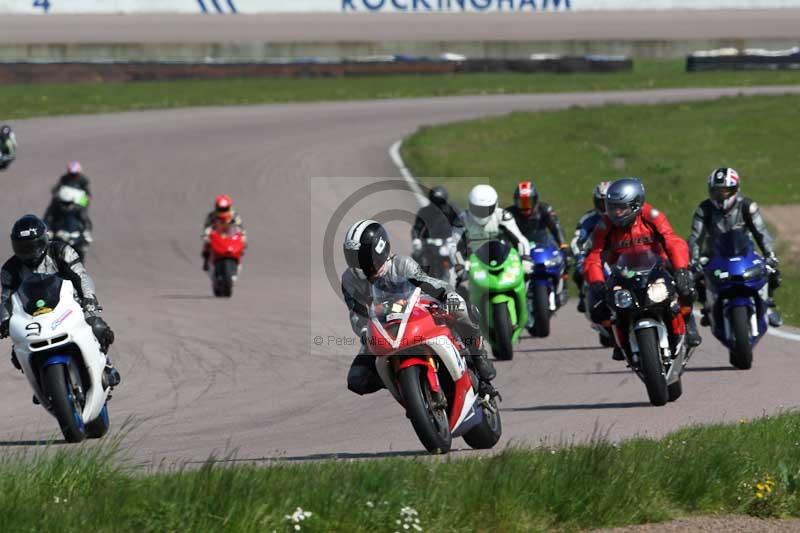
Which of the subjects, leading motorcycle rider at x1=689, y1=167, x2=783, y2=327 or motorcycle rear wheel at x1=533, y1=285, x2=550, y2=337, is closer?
leading motorcycle rider at x1=689, y1=167, x2=783, y2=327

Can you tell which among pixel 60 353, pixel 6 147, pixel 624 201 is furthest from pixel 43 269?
pixel 6 147

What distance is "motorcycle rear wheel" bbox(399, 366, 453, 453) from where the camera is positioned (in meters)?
8.66

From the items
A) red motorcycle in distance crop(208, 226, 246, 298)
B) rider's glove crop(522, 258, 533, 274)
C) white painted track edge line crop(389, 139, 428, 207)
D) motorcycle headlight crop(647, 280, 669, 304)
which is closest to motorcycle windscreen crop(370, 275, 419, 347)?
motorcycle headlight crop(647, 280, 669, 304)

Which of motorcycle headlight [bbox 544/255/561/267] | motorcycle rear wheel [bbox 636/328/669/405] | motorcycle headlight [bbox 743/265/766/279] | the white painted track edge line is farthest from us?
the white painted track edge line

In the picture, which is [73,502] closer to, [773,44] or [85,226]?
[85,226]

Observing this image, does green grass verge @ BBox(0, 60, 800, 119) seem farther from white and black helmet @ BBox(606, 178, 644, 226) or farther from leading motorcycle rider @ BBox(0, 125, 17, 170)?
white and black helmet @ BBox(606, 178, 644, 226)

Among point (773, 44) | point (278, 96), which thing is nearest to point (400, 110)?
point (278, 96)

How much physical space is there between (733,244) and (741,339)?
0.90m

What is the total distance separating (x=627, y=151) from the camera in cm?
3250

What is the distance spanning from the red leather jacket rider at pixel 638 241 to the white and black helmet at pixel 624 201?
0.08 meters

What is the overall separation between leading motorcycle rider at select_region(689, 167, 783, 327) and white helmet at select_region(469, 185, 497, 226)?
2.39 m

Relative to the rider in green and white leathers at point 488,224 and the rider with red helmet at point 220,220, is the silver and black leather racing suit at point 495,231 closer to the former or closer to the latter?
the rider in green and white leathers at point 488,224

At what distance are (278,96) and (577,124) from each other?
9.74 metres

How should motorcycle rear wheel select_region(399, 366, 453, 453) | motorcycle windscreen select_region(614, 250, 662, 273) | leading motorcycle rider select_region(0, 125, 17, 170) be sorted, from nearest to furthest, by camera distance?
motorcycle rear wheel select_region(399, 366, 453, 453), motorcycle windscreen select_region(614, 250, 662, 273), leading motorcycle rider select_region(0, 125, 17, 170)
